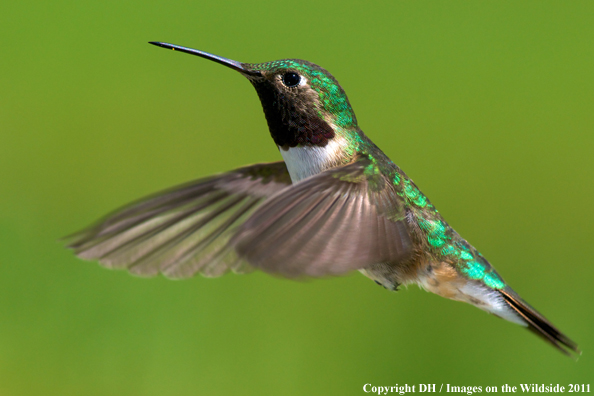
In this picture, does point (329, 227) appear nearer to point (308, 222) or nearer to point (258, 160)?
point (308, 222)

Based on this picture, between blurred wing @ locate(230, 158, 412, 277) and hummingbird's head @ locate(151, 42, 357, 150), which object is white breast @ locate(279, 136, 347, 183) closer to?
hummingbird's head @ locate(151, 42, 357, 150)

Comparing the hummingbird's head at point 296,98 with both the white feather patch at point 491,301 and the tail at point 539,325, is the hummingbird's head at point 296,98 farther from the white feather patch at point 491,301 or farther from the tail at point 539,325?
the tail at point 539,325

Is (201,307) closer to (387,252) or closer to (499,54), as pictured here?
(387,252)

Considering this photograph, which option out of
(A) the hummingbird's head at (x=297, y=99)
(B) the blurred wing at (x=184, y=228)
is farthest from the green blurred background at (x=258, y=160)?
(A) the hummingbird's head at (x=297, y=99)

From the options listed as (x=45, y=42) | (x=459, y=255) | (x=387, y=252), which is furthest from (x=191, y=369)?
(x=45, y=42)

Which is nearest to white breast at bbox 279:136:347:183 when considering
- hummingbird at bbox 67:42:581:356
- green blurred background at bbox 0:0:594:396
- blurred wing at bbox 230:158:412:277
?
hummingbird at bbox 67:42:581:356
